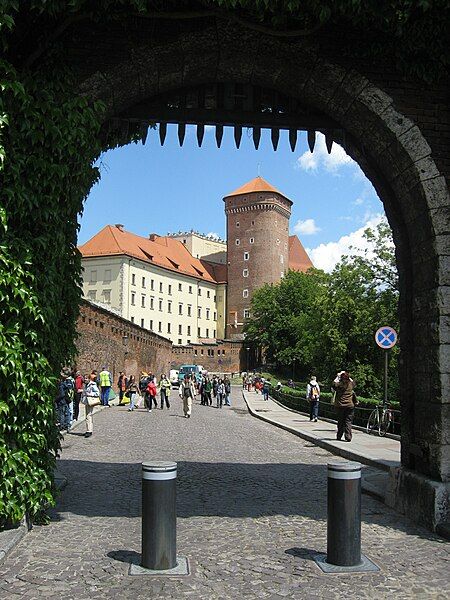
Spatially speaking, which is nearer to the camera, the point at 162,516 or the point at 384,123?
the point at 162,516

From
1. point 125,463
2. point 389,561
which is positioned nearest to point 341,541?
point 389,561

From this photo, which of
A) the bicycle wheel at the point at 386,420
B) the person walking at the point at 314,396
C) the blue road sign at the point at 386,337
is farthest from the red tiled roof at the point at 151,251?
the blue road sign at the point at 386,337

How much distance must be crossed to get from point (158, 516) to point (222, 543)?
3.95 ft

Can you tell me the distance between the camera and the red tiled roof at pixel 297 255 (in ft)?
378

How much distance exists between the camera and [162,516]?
4777 mm

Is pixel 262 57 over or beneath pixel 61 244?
over

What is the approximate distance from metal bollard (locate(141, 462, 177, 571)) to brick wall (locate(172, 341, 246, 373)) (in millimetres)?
A: 76617

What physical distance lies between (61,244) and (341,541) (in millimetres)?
3543

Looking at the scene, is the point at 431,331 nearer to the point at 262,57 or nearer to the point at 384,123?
the point at 384,123

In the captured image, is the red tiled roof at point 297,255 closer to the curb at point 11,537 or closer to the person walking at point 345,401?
the person walking at point 345,401

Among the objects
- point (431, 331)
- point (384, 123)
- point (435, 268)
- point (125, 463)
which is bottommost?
point (125, 463)

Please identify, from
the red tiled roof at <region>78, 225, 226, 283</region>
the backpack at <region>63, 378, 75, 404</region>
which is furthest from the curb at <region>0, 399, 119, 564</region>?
the red tiled roof at <region>78, 225, 226, 283</region>

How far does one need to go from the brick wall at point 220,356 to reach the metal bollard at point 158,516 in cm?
7662

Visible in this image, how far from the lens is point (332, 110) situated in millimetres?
6988
